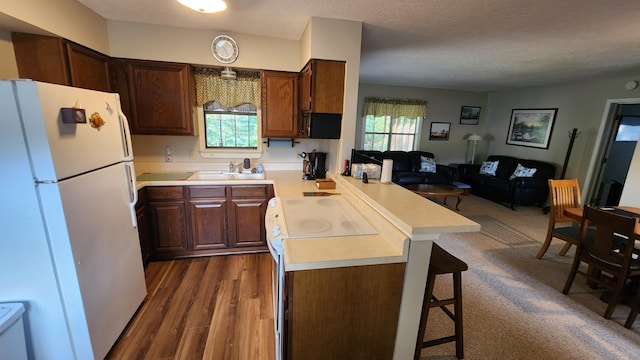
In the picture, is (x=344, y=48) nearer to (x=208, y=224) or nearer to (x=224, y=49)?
(x=224, y=49)

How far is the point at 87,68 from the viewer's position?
90.1 inches

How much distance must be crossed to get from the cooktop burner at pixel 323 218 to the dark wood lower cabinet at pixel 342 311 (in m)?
0.27

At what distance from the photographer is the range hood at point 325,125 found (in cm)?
248

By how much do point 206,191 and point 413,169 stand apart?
4675 millimetres

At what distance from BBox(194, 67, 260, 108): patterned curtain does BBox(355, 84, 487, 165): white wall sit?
137 inches

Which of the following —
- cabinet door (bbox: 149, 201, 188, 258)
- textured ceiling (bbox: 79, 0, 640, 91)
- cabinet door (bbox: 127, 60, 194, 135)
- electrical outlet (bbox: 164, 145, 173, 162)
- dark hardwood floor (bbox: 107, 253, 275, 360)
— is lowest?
dark hardwood floor (bbox: 107, 253, 275, 360)

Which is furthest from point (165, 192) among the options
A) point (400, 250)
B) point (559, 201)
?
point (559, 201)

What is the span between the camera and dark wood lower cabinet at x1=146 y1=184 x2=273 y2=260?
272 centimetres

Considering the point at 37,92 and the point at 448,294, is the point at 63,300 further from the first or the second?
the point at 448,294

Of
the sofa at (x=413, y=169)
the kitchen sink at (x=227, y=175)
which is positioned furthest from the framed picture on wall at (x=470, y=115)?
the kitchen sink at (x=227, y=175)

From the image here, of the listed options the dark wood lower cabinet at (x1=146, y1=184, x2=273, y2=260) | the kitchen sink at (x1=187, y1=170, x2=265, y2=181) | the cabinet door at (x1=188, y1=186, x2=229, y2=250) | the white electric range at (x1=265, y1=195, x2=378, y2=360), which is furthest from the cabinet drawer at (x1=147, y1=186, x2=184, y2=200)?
the white electric range at (x1=265, y1=195, x2=378, y2=360)

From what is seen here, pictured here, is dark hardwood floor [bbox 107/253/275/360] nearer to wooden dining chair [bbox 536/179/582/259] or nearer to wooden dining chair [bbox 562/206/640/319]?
wooden dining chair [bbox 562/206/640/319]

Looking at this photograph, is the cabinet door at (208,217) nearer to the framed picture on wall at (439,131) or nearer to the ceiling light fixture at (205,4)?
the ceiling light fixture at (205,4)

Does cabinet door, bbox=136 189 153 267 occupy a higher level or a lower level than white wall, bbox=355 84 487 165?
lower
